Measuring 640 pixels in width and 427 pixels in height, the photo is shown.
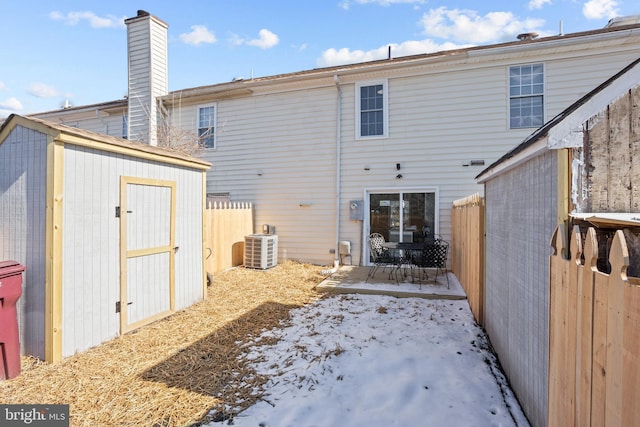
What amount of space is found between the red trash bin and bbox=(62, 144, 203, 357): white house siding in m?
0.38

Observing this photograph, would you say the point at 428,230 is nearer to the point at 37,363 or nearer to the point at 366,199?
the point at 366,199

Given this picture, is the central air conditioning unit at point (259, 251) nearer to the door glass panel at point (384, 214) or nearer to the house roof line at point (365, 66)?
the door glass panel at point (384, 214)

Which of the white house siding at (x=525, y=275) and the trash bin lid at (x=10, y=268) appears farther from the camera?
the trash bin lid at (x=10, y=268)

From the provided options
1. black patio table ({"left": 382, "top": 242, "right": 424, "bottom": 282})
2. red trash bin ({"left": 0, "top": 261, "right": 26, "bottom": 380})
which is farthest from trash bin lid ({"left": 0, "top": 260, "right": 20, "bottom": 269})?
black patio table ({"left": 382, "top": 242, "right": 424, "bottom": 282})

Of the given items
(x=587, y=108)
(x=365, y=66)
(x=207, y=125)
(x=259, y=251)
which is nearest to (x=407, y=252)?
(x=259, y=251)

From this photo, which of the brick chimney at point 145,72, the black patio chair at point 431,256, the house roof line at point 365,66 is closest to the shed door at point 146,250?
the black patio chair at point 431,256

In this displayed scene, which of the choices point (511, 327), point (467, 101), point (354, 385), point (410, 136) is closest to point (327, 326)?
point (354, 385)

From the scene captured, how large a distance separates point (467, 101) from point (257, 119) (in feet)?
19.9

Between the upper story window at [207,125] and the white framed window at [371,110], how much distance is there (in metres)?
4.87

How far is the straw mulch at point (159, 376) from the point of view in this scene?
268 cm

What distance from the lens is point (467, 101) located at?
8.07 meters

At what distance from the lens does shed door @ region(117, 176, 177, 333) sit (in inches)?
169

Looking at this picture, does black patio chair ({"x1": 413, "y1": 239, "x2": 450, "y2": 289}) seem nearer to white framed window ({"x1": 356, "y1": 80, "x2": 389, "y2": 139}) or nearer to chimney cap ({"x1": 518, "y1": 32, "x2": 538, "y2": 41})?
white framed window ({"x1": 356, "y1": 80, "x2": 389, "y2": 139})

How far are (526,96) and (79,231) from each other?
9.43m
